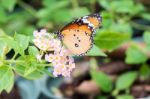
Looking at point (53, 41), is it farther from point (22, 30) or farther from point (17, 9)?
point (17, 9)

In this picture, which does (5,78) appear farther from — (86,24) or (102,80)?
(102,80)

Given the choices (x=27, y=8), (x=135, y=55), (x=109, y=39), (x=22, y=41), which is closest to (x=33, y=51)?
(x=22, y=41)

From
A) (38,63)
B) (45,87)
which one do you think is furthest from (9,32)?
(38,63)

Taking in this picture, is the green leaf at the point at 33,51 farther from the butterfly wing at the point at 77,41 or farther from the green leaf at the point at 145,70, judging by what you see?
the green leaf at the point at 145,70

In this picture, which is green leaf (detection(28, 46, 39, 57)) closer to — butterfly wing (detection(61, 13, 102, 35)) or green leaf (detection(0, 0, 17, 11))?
butterfly wing (detection(61, 13, 102, 35))

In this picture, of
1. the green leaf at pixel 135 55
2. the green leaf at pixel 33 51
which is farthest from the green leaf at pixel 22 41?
the green leaf at pixel 135 55
